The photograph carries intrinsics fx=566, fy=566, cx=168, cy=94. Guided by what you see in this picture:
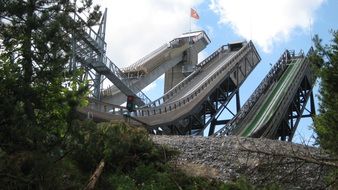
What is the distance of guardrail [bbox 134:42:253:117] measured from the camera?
34406mm

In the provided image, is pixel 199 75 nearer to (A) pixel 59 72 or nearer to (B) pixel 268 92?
(B) pixel 268 92

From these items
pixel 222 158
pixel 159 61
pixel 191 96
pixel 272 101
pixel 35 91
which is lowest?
pixel 222 158

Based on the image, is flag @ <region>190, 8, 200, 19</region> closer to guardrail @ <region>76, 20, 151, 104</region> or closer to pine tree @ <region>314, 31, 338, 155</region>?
guardrail @ <region>76, 20, 151, 104</region>

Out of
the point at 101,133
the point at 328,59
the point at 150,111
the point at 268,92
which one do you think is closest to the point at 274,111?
the point at 268,92

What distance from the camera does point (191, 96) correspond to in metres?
39.7

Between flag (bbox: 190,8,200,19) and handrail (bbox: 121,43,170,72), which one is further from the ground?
flag (bbox: 190,8,200,19)

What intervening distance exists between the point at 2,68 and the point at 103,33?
2756cm

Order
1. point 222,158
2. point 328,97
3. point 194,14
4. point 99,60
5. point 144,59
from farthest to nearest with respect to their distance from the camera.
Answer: point 194,14 → point 144,59 → point 99,60 → point 222,158 → point 328,97

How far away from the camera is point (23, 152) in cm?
830

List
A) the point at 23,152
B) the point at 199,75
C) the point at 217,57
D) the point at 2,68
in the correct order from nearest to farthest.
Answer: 1. the point at 23,152
2. the point at 2,68
3. the point at 199,75
4. the point at 217,57

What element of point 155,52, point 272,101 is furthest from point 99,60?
point 155,52

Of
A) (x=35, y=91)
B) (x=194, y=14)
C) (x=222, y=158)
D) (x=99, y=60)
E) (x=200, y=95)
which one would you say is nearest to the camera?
(x=35, y=91)

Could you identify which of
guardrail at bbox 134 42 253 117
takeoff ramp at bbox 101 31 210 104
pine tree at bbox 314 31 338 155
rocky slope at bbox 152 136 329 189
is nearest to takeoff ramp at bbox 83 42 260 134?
guardrail at bbox 134 42 253 117

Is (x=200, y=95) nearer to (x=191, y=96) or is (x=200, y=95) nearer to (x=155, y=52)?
(x=191, y=96)
